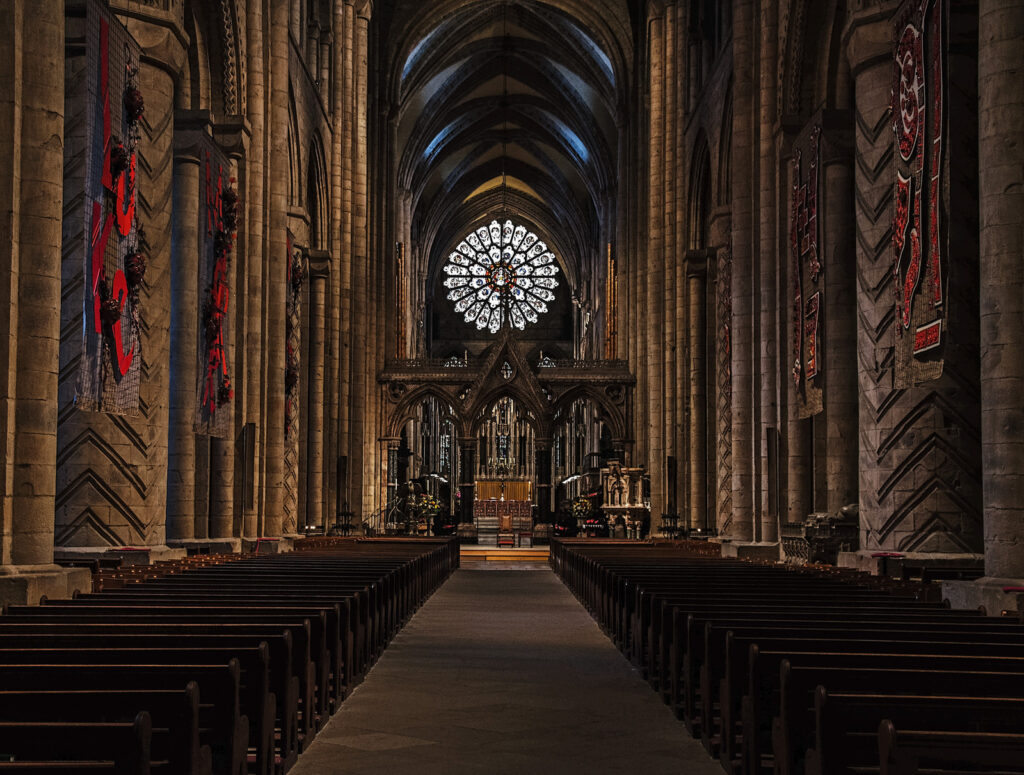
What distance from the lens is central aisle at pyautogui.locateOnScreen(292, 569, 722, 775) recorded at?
22.0 ft

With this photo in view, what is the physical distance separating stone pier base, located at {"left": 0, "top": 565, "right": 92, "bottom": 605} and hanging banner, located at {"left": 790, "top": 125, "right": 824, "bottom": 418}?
10.9 metres

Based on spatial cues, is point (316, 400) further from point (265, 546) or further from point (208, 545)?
point (208, 545)

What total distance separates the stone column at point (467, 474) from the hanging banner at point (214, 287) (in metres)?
23.8

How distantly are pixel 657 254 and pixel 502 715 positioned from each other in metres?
27.8

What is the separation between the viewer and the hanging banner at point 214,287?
17609 mm

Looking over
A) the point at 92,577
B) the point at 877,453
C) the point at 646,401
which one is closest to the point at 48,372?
the point at 92,577

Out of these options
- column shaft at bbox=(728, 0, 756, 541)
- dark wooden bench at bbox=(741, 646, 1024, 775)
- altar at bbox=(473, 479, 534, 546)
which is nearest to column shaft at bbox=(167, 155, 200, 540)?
column shaft at bbox=(728, 0, 756, 541)

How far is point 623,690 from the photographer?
31.1ft

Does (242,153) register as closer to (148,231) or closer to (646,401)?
→ (148,231)

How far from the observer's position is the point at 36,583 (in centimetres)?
1022

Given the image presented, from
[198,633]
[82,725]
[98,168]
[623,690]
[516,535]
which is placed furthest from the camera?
[516,535]

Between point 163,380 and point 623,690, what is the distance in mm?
8200

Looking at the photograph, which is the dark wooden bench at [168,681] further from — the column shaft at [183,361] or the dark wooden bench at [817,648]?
the column shaft at [183,361]

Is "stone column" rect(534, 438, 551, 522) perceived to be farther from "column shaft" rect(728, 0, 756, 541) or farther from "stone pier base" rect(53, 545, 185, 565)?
"stone pier base" rect(53, 545, 185, 565)
